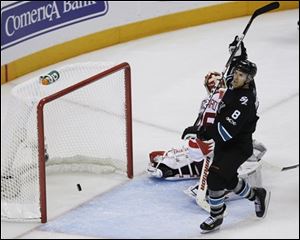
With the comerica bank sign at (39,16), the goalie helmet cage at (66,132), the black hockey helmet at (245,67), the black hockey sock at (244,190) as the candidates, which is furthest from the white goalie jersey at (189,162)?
the comerica bank sign at (39,16)

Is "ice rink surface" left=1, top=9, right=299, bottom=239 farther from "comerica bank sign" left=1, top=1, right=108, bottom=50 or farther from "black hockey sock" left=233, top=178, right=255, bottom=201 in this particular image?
"comerica bank sign" left=1, top=1, right=108, bottom=50

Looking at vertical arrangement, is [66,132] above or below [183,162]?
above

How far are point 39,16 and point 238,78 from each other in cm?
291

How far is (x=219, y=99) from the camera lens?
4.68m

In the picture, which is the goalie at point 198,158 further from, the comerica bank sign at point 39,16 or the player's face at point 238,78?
the comerica bank sign at point 39,16

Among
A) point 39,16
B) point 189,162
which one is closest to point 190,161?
point 189,162

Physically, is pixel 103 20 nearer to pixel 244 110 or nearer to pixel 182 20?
pixel 182 20

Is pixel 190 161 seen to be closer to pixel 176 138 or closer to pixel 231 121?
pixel 176 138

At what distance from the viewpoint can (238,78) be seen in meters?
4.28

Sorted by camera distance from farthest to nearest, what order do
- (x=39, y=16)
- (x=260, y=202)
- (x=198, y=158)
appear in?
(x=39, y=16)
(x=198, y=158)
(x=260, y=202)

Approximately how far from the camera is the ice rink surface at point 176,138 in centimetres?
459

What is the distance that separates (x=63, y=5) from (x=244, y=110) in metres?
3.10

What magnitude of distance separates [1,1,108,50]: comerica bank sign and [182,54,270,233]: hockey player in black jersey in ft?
8.45

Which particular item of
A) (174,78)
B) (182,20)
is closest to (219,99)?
(174,78)
